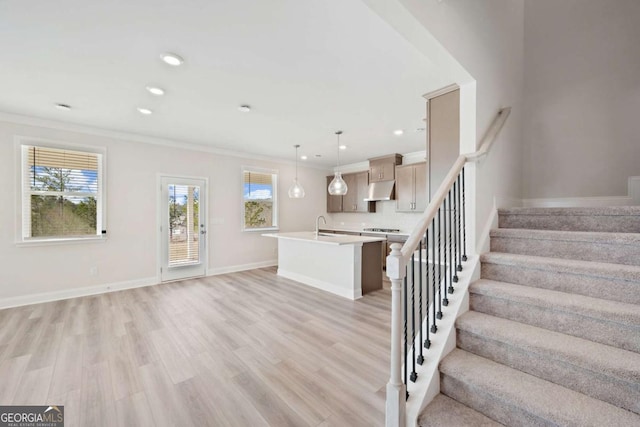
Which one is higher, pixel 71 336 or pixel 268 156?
pixel 268 156

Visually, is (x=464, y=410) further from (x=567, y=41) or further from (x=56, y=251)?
(x=56, y=251)

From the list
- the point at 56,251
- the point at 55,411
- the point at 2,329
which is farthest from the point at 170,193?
the point at 55,411

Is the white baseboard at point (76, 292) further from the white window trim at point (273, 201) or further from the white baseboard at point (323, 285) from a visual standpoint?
the white baseboard at point (323, 285)

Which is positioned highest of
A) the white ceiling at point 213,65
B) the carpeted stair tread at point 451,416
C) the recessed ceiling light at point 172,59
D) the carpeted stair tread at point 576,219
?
the white ceiling at point 213,65

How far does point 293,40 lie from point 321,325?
9.40 ft

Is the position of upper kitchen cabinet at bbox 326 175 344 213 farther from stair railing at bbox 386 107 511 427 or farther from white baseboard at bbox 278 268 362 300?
stair railing at bbox 386 107 511 427

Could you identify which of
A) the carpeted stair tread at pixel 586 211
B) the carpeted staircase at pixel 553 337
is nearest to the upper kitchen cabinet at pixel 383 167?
the carpeted stair tread at pixel 586 211

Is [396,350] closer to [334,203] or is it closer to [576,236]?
[576,236]

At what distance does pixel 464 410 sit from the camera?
1438 mm

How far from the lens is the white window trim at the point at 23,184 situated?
3.70 m

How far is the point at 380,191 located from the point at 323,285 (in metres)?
2.88

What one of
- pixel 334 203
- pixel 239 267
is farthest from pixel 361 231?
pixel 239 267

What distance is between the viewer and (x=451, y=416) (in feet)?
4.59

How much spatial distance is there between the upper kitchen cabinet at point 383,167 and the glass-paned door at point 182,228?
12.8ft
